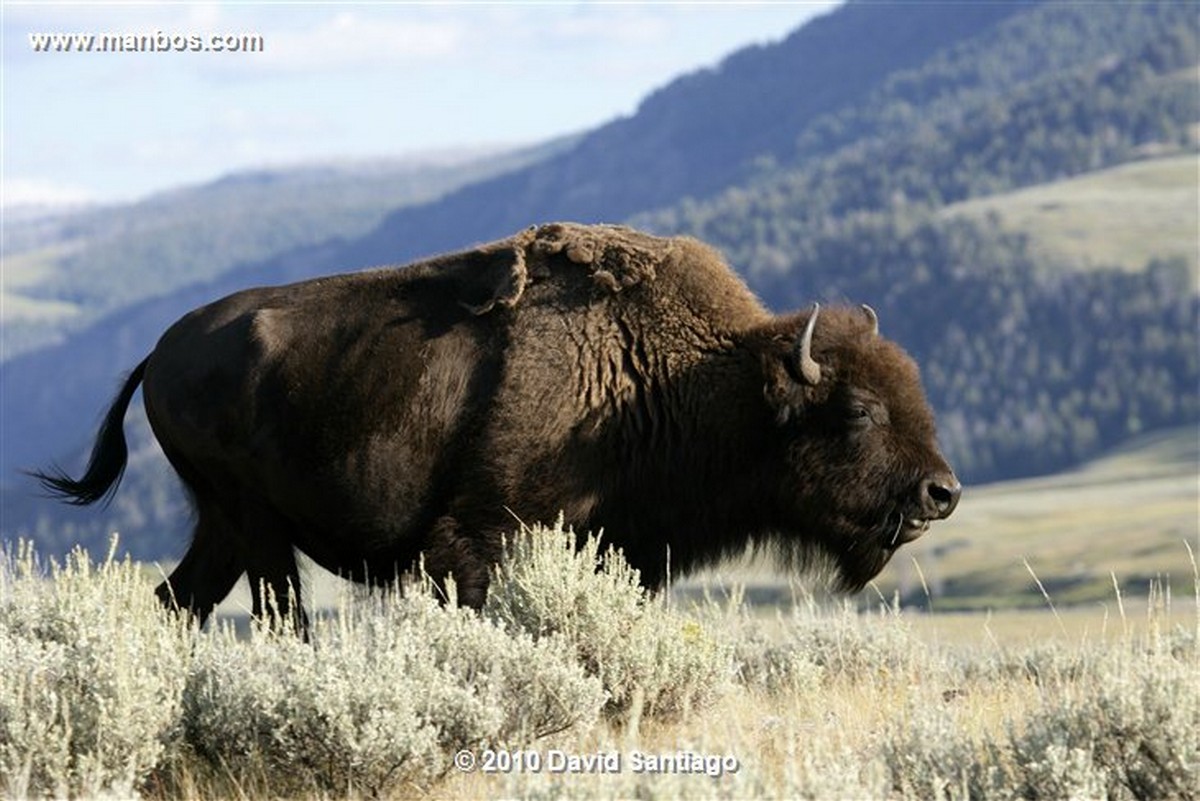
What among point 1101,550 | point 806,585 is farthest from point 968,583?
point 806,585

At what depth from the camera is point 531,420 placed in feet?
26.3

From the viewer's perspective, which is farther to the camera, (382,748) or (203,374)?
(203,374)

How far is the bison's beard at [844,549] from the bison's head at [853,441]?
0.01m

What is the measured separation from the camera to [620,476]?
8219 millimetres

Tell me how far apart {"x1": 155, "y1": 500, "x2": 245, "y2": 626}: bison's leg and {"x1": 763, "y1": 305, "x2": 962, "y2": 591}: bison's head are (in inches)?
112

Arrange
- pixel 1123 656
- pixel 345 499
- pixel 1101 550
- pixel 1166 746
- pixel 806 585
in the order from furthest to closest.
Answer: pixel 1101 550 → pixel 806 585 → pixel 345 499 → pixel 1123 656 → pixel 1166 746

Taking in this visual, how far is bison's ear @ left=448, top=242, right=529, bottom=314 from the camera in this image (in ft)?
27.1

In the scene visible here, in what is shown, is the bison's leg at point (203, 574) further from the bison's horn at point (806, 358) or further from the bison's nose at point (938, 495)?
the bison's nose at point (938, 495)

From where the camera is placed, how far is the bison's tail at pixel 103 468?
9031 millimetres

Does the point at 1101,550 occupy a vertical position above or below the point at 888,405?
below

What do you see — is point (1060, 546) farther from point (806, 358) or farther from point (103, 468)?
point (103, 468)

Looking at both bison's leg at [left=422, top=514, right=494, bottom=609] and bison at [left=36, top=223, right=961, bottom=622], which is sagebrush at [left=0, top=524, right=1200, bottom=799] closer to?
bison's leg at [left=422, top=514, right=494, bottom=609]

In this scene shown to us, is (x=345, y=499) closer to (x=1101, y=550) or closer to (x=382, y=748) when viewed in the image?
(x=382, y=748)

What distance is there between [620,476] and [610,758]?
9.97 feet
